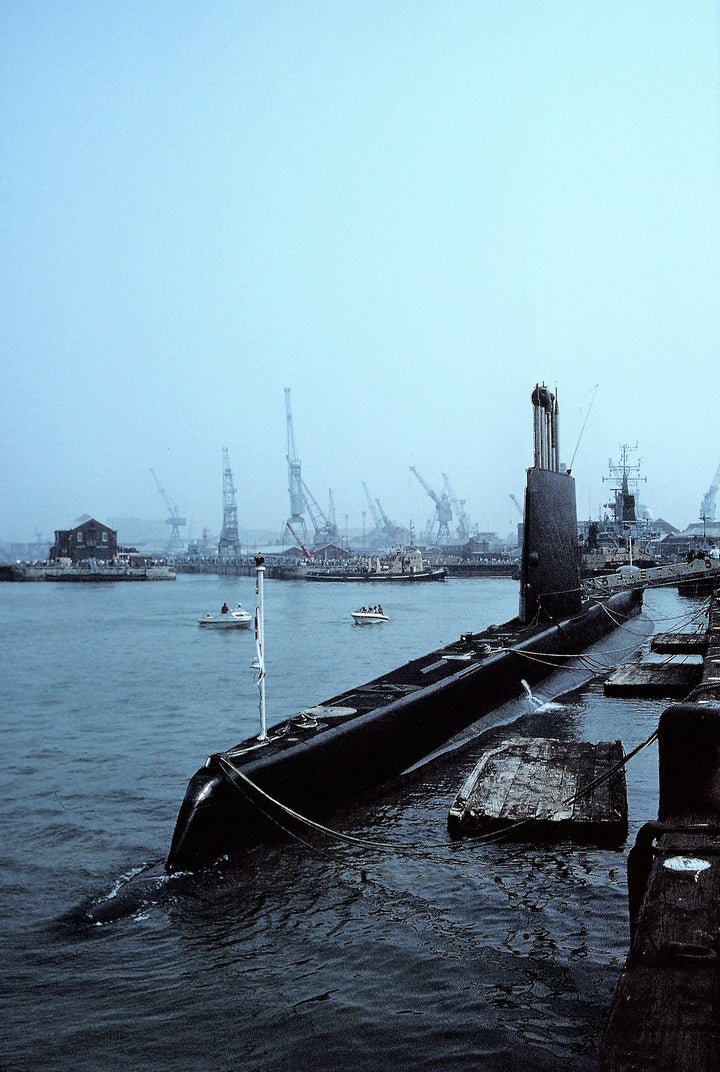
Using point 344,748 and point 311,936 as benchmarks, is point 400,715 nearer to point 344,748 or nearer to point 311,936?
point 344,748

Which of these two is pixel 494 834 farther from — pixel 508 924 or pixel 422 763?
pixel 422 763

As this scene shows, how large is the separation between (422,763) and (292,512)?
152 m

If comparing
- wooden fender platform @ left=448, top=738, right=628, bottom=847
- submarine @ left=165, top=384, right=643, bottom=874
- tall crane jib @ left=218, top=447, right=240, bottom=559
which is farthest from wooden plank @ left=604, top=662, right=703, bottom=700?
tall crane jib @ left=218, top=447, right=240, bottom=559

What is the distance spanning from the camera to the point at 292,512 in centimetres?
16375

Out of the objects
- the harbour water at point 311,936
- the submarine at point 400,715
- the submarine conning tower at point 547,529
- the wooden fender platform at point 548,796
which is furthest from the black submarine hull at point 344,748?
the submarine conning tower at point 547,529

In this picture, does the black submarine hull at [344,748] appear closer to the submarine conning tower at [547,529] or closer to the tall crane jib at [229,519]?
the submarine conning tower at [547,529]

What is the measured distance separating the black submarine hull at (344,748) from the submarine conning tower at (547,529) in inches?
83.1

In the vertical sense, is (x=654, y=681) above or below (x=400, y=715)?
below

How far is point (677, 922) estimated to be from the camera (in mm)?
4469

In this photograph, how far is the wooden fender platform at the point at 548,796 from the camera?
9258 mm

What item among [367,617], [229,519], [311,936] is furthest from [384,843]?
[229,519]

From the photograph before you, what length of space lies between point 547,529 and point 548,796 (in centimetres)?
1082

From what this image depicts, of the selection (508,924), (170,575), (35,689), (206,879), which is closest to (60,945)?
(206,879)

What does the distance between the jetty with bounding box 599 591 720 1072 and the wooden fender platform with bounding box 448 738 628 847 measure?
9.27 ft
